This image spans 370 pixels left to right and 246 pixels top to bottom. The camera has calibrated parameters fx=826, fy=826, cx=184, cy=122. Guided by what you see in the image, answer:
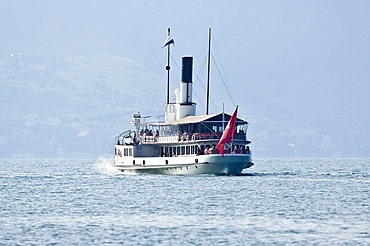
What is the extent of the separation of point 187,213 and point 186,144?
123ft

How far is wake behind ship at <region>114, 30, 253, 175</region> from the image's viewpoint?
9156 centimetres

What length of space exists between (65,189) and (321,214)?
1385 inches

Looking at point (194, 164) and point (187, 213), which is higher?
point (194, 164)

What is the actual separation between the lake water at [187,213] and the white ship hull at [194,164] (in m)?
1.61

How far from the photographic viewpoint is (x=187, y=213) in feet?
196

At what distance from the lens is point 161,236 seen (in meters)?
48.4

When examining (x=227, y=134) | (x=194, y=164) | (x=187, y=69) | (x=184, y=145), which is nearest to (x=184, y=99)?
(x=187, y=69)

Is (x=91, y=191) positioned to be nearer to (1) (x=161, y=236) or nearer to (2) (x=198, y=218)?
(2) (x=198, y=218)

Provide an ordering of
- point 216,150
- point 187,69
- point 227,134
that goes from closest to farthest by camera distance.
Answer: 1. point 227,134
2. point 216,150
3. point 187,69

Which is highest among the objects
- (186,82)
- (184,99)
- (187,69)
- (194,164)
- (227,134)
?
(187,69)

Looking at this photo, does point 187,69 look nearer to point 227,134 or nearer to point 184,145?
point 184,145

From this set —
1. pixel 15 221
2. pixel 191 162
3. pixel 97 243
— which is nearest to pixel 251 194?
pixel 191 162

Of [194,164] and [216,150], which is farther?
[194,164]

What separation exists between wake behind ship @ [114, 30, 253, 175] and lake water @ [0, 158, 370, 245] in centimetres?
262
